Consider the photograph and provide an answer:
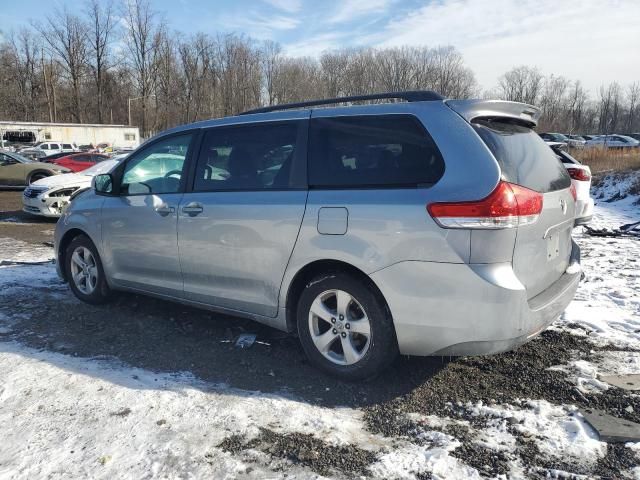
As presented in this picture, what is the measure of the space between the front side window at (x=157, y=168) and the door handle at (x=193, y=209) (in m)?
0.25

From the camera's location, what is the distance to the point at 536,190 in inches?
122

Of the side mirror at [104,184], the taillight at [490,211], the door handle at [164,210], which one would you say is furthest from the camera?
the side mirror at [104,184]

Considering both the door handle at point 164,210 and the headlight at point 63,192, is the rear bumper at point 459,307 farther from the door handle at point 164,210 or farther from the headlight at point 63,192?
the headlight at point 63,192

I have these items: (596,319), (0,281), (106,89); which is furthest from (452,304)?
(106,89)

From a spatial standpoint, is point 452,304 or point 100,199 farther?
point 100,199

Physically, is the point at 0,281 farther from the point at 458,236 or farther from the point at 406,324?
the point at 458,236

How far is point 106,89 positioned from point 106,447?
83697mm

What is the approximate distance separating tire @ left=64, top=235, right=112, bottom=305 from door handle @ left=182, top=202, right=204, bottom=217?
4.77 feet

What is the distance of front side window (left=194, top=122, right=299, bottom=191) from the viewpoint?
3.70 m

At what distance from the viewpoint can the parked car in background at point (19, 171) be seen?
1769 cm

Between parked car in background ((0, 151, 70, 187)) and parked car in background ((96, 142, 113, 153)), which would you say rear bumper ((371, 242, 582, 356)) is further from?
parked car in background ((96, 142, 113, 153))

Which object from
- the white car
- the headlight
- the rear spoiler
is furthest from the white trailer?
the rear spoiler

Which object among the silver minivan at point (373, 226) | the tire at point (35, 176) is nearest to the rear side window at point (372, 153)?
the silver minivan at point (373, 226)

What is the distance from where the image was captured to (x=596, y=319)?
462 cm
